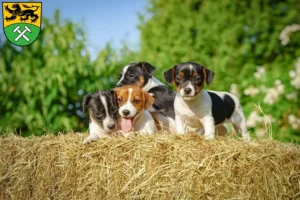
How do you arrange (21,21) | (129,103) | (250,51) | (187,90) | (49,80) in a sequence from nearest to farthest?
(187,90) → (129,103) → (21,21) → (49,80) → (250,51)

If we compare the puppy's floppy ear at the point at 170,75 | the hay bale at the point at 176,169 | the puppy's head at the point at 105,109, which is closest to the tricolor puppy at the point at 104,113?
the puppy's head at the point at 105,109

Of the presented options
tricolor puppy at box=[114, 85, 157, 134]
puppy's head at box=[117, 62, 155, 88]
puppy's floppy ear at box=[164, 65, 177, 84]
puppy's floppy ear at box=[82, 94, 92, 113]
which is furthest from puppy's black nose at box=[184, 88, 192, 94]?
puppy's head at box=[117, 62, 155, 88]

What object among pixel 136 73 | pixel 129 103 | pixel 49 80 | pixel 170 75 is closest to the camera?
pixel 129 103

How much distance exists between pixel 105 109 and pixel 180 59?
488cm

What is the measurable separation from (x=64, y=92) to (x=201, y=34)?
11.0 ft

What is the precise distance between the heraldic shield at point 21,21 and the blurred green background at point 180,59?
2.77ft

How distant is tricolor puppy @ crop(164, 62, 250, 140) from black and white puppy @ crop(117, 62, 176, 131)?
1.62 ft

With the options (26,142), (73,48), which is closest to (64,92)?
(73,48)

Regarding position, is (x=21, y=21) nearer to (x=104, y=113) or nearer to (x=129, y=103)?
(x=104, y=113)

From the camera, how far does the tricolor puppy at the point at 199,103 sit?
207 inches

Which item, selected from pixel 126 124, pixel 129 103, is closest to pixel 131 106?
pixel 129 103

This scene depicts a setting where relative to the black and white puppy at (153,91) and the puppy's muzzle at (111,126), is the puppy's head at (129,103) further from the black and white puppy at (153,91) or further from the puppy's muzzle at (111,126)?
the black and white puppy at (153,91)

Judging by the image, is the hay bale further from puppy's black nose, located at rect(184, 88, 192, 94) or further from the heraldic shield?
the heraldic shield

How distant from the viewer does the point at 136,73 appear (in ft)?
20.6
